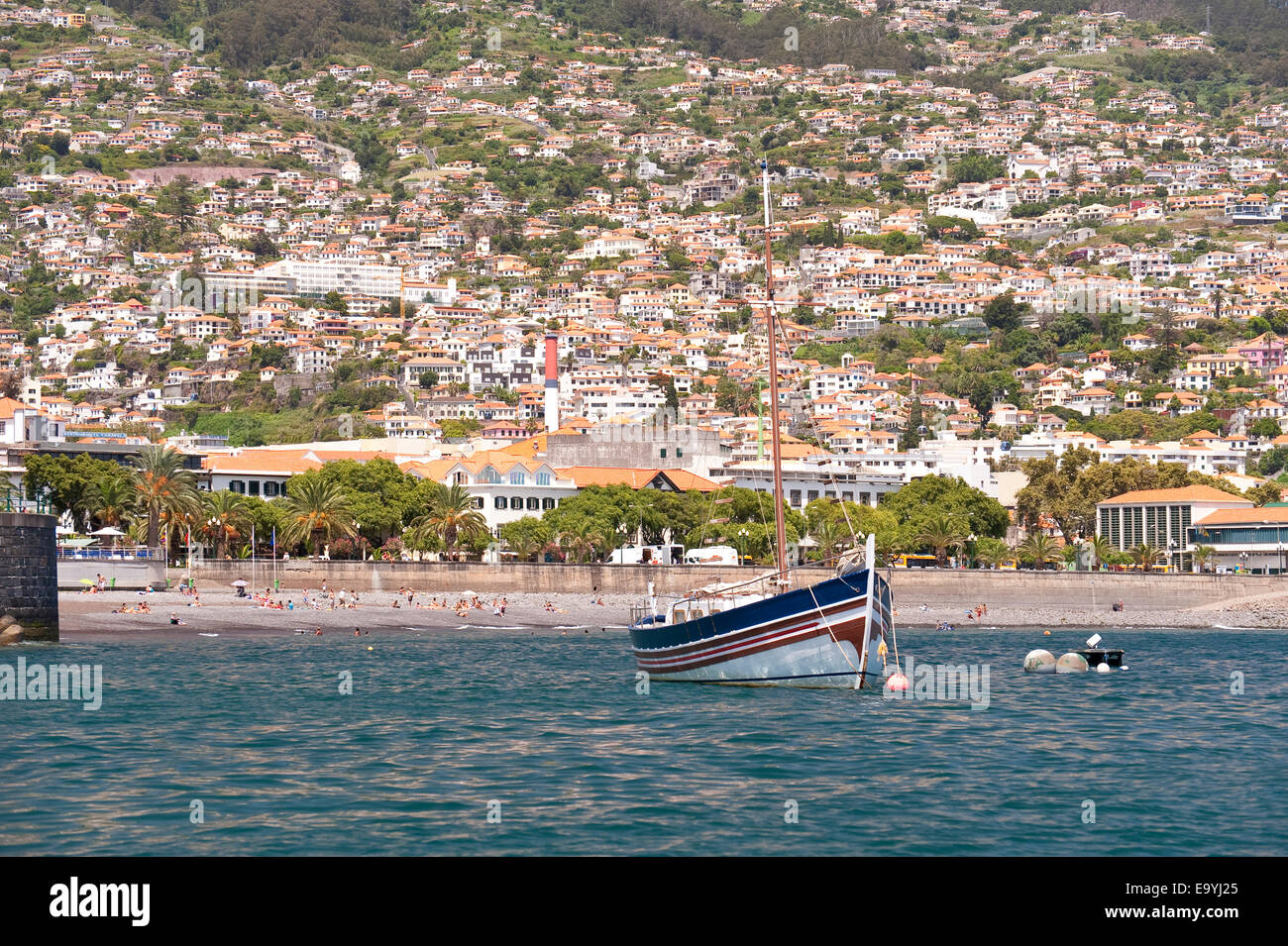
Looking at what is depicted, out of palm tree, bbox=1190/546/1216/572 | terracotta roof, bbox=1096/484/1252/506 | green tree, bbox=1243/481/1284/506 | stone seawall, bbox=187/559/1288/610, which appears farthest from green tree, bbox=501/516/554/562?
green tree, bbox=1243/481/1284/506

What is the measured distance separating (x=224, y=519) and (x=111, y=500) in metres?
5.63

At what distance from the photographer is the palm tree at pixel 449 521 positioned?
84.4 metres

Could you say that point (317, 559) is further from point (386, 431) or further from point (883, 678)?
point (386, 431)

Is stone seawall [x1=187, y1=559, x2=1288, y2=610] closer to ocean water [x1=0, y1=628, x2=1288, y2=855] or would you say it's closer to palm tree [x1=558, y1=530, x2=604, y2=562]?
palm tree [x1=558, y1=530, x2=604, y2=562]

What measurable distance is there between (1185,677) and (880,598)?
1487cm

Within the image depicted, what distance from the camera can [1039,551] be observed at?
95438 mm

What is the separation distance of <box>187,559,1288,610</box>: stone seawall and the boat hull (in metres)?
35.4

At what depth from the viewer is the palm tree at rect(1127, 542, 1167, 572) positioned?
308 feet

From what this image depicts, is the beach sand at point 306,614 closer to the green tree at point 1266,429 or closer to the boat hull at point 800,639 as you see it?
the boat hull at point 800,639

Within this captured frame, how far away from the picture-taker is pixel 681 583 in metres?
80.6

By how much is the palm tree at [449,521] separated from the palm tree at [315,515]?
3.68 metres

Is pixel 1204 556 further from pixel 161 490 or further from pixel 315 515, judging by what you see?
pixel 161 490

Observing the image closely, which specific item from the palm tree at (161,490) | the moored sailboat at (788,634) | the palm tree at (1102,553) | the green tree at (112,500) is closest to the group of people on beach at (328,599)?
the palm tree at (161,490)
